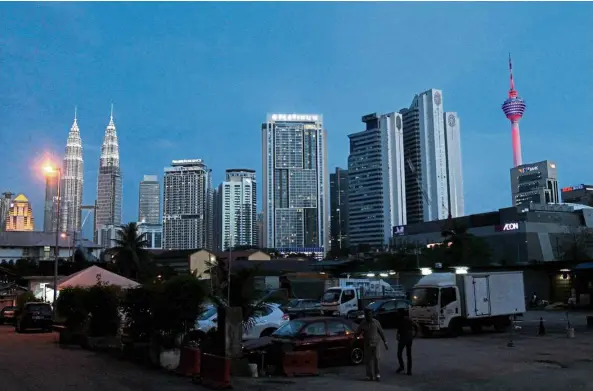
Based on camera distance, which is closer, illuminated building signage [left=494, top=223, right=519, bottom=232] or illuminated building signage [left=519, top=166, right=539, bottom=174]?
illuminated building signage [left=494, top=223, right=519, bottom=232]

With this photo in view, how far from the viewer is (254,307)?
1423cm

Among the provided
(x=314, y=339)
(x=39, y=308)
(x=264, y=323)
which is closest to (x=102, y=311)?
(x=264, y=323)

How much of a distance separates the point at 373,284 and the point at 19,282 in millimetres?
33562

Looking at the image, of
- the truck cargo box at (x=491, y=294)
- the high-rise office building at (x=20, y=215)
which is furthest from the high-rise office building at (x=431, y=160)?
the truck cargo box at (x=491, y=294)

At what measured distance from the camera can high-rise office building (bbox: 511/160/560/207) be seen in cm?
18538

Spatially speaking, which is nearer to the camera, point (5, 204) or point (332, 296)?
point (332, 296)

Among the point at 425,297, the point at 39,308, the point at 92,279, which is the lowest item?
the point at 39,308

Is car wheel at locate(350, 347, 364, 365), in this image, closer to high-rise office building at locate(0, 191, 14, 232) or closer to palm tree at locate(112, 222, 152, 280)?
palm tree at locate(112, 222, 152, 280)

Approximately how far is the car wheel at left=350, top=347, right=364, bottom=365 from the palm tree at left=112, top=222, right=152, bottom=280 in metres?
49.7

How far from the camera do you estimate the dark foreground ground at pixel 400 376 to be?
12.0 metres

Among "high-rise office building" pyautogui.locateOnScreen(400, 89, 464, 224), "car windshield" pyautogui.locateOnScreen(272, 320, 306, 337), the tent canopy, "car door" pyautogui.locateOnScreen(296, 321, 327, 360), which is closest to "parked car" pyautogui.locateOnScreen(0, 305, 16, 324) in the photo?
the tent canopy

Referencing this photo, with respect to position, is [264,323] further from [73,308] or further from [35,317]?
[35,317]

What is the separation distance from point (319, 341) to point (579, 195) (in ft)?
622

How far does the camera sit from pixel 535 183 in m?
190
